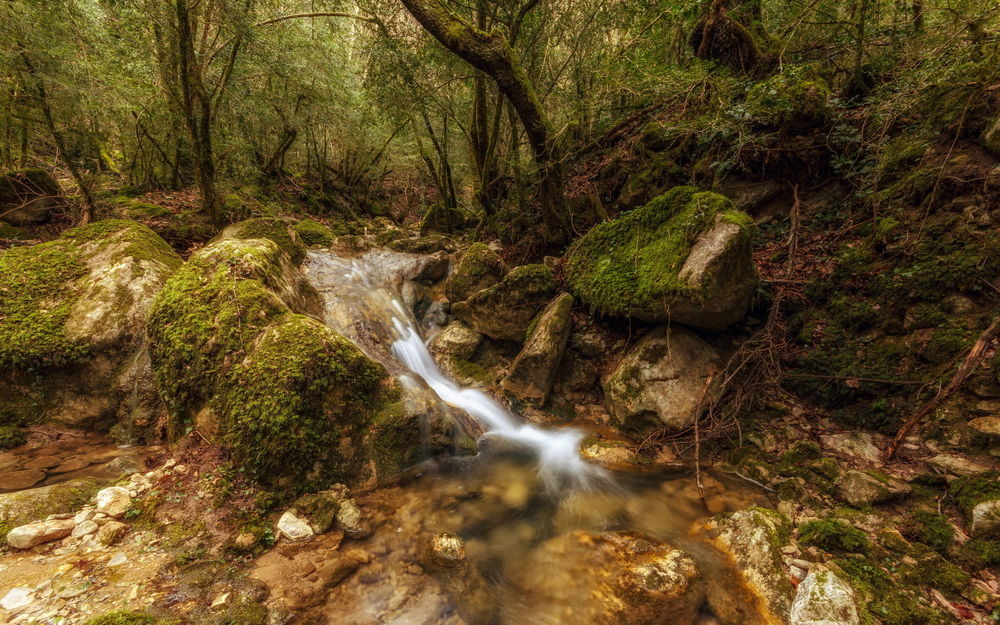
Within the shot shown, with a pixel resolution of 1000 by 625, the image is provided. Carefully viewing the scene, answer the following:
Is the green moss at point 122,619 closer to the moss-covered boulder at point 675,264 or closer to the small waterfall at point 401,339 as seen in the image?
the small waterfall at point 401,339

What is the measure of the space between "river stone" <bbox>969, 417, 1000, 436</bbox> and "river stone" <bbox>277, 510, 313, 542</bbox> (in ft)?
17.3

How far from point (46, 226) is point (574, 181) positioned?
9.90 meters

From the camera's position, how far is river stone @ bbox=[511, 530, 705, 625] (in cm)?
247

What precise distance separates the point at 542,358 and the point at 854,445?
11.2 feet

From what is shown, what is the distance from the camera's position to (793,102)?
4859mm

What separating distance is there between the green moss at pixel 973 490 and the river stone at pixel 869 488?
0.26 m

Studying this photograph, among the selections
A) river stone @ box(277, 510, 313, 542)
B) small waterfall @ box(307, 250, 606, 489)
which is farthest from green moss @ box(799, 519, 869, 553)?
river stone @ box(277, 510, 313, 542)

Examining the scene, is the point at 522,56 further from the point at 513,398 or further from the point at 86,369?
the point at 86,369

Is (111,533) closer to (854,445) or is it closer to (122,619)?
(122,619)

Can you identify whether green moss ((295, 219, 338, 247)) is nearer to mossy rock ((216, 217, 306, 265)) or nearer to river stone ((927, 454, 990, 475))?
mossy rock ((216, 217, 306, 265))

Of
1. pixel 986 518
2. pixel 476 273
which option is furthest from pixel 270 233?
pixel 986 518

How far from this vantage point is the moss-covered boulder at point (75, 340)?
3578 mm

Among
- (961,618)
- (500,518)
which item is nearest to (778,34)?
(961,618)

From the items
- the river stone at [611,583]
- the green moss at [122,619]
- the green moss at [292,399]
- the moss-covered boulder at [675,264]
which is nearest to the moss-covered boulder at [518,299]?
the moss-covered boulder at [675,264]
